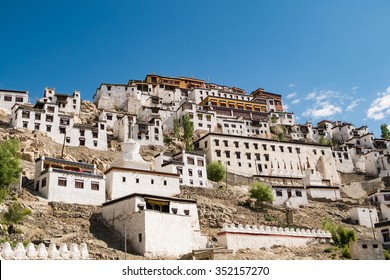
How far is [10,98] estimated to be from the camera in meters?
53.9

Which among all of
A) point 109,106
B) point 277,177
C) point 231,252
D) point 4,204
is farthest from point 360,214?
point 109,106

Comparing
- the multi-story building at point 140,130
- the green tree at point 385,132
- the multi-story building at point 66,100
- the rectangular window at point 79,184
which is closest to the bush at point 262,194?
the rectangular window at point 79,184

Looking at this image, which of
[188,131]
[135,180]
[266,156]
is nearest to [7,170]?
[135,180]

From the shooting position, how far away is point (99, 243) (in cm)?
2583

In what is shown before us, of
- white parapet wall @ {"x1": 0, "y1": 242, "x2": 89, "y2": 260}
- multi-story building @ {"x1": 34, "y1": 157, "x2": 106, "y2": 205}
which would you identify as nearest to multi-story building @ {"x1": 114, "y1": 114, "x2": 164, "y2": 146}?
multi-story building @ {"x1": 34, "y1": 157, "x2": 106, "y2": 205}

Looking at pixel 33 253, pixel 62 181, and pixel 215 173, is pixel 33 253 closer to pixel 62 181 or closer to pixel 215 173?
pixel 62 181

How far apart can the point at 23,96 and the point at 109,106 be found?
533 inches

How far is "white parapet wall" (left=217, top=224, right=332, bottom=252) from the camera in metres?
28.9

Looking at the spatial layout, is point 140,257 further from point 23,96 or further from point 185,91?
point 185,91

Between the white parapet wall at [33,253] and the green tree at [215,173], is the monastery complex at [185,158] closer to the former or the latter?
the green tree at [215,173]

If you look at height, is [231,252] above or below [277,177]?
below

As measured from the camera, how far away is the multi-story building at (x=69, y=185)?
31.0 meters

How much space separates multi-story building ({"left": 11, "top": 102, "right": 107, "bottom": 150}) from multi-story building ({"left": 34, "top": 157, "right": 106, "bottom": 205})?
14242mm

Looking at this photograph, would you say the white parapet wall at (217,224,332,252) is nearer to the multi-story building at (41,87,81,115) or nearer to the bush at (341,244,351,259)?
Answer: the bush at (341,244,351,259)
